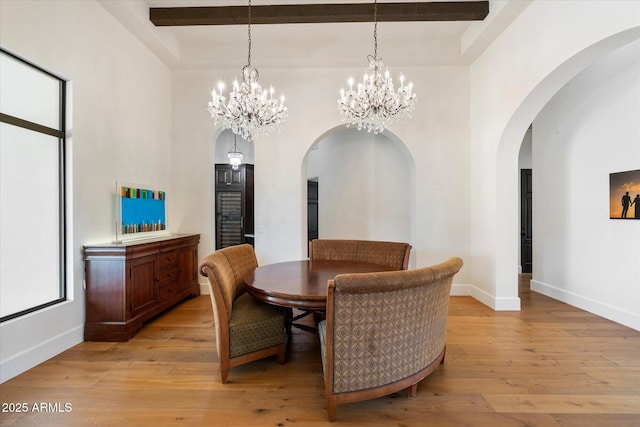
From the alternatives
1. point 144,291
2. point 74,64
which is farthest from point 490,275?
point 74,64

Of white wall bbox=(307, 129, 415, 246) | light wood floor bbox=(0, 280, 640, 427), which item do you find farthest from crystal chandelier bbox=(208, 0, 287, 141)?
white wall bbox=(307, 129, 415, 246)

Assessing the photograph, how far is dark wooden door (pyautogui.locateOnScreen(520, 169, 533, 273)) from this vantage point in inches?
255

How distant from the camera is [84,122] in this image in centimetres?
305

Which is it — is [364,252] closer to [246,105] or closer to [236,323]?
[236,323]

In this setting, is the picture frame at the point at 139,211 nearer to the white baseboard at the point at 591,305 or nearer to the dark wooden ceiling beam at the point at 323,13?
A: the dark wooden ceiling beam at the point at 323,13

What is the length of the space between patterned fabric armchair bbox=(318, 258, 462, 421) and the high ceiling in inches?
143

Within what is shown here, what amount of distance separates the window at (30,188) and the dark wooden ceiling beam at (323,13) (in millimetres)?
1698

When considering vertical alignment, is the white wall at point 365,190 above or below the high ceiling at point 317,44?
below

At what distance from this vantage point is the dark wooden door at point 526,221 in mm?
6484

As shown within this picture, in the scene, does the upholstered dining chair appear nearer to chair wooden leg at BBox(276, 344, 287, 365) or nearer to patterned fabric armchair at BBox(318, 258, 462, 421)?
chair wooden leg at BBox(276, 344, 287, 365)

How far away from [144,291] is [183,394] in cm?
160

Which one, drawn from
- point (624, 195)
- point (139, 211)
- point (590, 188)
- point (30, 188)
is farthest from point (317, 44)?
point (624, 195)

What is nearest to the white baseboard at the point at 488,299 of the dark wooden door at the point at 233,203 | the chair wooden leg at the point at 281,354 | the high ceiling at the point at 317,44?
the chair wooden leg at the point at 281,354

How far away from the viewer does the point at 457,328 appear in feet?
10.8
